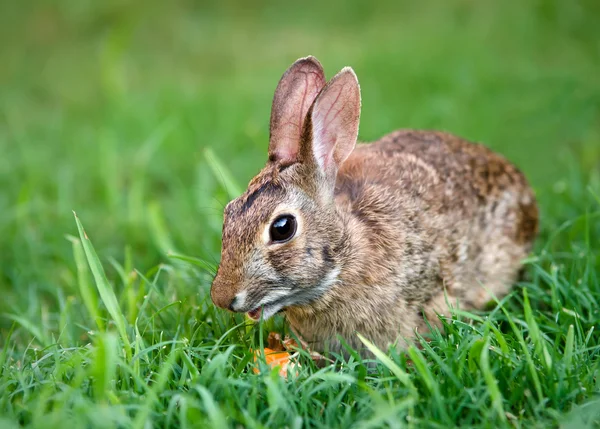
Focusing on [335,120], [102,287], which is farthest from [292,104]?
[102,287]

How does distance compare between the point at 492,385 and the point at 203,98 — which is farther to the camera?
the point at 203,98

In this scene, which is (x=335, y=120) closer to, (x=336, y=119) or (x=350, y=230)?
(x=336, y=119)

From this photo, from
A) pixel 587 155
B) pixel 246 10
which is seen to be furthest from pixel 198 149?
pixel 246 10

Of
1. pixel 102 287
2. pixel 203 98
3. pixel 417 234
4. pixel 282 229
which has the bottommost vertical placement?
pixel 102 287

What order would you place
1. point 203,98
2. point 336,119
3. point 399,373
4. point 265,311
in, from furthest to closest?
point 203,98, point 336,119, point 265,311, point 399,373

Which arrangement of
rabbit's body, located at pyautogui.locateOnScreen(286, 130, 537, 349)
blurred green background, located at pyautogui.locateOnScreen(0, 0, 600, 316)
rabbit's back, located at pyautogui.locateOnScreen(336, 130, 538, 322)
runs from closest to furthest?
rabbit's body, located at pyautogui.locateOnScreen(286, 130, 537, 349), rabbit's back, located at pyautogui.locateOnScreen(336, 130, 538, 322), blurred green background, located at pyautogui.locateOnScreen(0, 0, 600, 316)

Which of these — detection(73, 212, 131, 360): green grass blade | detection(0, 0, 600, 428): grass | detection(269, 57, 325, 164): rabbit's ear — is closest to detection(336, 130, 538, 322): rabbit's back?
detection(0, 0, 600, 428): grass

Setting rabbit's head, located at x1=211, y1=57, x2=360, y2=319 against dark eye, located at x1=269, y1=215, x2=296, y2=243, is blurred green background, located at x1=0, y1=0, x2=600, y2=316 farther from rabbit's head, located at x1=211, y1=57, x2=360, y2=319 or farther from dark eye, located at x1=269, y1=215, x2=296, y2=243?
dark eye, located at x1=269, y1=215, x2=296, y2=243
